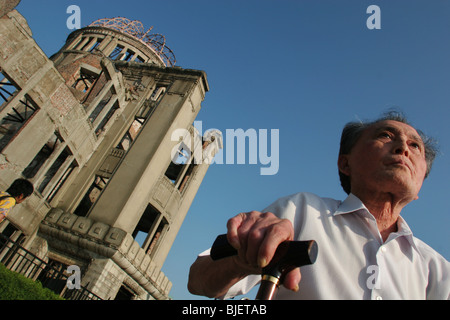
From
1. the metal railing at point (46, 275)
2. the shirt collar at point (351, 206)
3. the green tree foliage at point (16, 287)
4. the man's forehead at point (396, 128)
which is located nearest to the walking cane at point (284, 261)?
the shirt collar at point (351, 206)

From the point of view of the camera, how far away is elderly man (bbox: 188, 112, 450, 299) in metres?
1.36

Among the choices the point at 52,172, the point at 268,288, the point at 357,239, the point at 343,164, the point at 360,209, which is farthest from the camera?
the point at 52,172

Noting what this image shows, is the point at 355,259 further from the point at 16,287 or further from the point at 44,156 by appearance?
the point at 44,156

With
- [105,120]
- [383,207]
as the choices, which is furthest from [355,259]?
[105,120]

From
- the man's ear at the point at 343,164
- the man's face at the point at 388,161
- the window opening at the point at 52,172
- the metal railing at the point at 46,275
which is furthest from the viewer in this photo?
the window opening at the point at 52,172

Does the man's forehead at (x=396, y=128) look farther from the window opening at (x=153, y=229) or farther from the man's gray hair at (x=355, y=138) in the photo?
the window opening at (x=153, y=229)

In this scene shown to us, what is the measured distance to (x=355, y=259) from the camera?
6.10 ft

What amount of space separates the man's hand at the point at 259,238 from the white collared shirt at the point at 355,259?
1.94ft

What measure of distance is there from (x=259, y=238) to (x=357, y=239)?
3.60 feet

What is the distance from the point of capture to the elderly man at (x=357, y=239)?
1363mm
